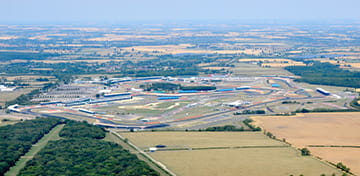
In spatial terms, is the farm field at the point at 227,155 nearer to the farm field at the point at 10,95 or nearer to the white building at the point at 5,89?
the farm field at the point at 10,95

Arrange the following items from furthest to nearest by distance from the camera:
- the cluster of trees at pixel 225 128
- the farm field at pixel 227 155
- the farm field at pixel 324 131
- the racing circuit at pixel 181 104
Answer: the racing circuit at pixel 181 104, the cluster of trees at pixel 225 128, the farm field at pixel 324 131, the farm field at pixel 227 155

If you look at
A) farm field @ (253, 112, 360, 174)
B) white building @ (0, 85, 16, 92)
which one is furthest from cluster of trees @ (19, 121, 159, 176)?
white building @ (0, 85, 16, 92)

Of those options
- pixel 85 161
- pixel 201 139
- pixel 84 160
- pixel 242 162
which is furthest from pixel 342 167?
pixel 84 160

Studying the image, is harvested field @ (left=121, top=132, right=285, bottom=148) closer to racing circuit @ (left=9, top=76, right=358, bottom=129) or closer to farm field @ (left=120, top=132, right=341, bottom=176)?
farm field @ (left=120, top=132, right=341, bottom=176)

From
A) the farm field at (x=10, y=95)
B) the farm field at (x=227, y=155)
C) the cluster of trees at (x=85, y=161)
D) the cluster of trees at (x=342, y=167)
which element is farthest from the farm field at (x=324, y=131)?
the farm field at (x=10, y=95)

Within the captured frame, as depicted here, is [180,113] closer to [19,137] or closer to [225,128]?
[225,128]

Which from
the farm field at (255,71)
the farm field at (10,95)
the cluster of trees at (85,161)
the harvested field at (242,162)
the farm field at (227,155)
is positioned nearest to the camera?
the cluster of trees at (85,161)

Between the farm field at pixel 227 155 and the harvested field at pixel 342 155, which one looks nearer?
the farm field at pixel 227 155
